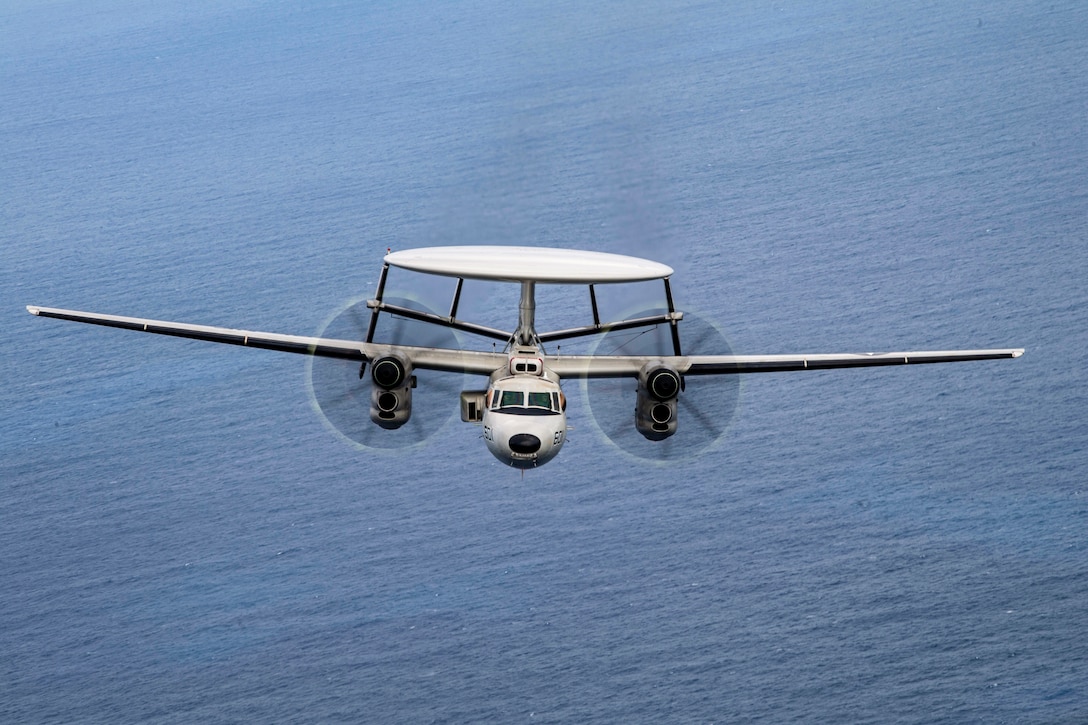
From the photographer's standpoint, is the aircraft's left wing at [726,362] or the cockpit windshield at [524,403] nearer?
the cockpit windshield at [524,403]

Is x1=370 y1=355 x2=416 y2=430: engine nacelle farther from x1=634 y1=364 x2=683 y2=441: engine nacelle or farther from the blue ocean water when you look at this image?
the blue ocean water

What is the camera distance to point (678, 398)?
66.1 m

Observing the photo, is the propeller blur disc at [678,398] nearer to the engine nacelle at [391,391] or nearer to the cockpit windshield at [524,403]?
the cockpit windshield at [524,403]

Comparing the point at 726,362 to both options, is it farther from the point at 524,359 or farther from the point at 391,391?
the point at 391,391

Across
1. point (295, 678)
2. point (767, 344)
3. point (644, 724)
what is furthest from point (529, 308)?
point (767, 344)

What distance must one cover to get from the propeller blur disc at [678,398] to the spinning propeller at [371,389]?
7.51 m

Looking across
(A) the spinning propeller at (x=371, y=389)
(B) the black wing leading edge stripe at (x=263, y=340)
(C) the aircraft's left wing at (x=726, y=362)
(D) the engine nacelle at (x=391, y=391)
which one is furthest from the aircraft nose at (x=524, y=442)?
(B) the black wing leading edge stripe at (x=263, y=340)

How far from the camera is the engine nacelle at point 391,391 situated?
6291 cm

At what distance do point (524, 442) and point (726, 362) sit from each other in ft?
41.1

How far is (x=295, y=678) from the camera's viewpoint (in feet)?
372

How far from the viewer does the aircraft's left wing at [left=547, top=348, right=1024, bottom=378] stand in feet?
209

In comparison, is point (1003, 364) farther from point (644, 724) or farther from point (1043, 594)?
point (644, 724)

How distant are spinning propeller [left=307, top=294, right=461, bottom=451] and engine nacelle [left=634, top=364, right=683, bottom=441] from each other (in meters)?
9.35

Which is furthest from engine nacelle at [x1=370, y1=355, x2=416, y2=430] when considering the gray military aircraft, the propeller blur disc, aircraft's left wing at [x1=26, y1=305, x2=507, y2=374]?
the propeller blur disc
